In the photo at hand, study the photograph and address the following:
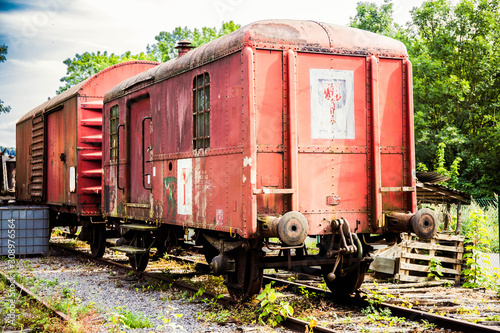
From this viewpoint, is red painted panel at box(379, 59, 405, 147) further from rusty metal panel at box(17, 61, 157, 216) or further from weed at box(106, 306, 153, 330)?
rusty metal panel at box(17, 61, 157, 216)

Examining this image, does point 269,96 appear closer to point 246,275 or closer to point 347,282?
point 246,275

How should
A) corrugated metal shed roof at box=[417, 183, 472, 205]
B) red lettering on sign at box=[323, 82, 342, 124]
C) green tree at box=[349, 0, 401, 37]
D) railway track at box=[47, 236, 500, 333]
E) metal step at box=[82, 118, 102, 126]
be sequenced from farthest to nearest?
1. green tree at box=[349, 0, 401, 37]
2. metal step at box=[82, 118, 102, 126]
3. corrugated metal shed roof at box=[417, 183, 472, 205]
4. red lettering on sign at box=[323, 82, 342, 124]
5. railway track at box=[47, 236, 500, 333]

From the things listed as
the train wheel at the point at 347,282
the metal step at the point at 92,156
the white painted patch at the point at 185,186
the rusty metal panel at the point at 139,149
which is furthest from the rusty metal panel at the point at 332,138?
the metal step at the point at 92,156

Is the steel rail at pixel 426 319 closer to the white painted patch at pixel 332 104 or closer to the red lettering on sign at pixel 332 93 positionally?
the white painted patch at pixel 332 104

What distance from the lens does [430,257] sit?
10172 millimetres

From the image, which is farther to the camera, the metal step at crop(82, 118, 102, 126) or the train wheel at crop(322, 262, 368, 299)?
the metal step at crop(82, 118, 102, 126)

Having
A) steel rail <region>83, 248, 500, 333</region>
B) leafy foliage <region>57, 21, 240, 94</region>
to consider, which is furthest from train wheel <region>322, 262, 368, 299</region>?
leafy foliage <region>57, 21, 240, 94</region>

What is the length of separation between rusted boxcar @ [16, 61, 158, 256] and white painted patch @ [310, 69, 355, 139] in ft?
23.9

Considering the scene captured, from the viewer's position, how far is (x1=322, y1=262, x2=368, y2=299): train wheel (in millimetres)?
7777

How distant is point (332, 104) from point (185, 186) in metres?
2.64

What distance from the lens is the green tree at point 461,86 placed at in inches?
1133

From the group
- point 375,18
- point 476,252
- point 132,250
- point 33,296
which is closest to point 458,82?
point 375,18

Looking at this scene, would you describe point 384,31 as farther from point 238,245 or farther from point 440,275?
point 238,245

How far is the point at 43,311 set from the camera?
7.45m
